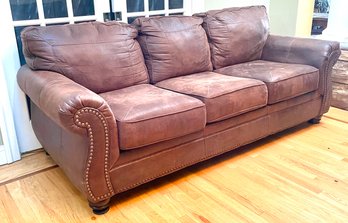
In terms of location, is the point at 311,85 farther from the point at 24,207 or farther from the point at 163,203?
the point at 24,207

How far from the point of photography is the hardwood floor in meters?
1.66

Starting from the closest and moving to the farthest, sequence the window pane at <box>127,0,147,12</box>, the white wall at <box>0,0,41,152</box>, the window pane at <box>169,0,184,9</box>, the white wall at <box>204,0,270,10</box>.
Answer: the white wall at <box>0,0,41,152</box>
the window pane at <box>127,0,147,12</box>
the window pane at <box>169,0,184,9</box>
the white wall at <box>204,0,270,10</box>

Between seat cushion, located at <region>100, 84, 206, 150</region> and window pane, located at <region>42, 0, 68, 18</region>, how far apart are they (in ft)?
2.37

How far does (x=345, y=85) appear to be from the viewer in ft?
9.84

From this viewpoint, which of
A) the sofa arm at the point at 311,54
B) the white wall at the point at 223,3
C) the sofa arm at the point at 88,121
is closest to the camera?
the sofa arm at the point at 88,121

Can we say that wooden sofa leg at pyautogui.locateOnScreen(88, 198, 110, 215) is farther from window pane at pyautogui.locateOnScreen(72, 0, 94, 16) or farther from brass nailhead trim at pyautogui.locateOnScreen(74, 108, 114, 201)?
window pane at pyautogui.locateOnScreen(72, 0, 94, 16)

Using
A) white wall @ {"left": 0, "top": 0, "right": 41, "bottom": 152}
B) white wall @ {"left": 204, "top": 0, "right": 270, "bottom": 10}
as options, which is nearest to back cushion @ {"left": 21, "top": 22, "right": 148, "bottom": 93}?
white wall @ {"left": 0, "top": 0, "right": 41, "bottom": 152}

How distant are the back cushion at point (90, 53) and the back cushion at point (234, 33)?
2.17 ft

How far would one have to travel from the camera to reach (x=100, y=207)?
5.48ft

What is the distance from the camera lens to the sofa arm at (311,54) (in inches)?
97.0

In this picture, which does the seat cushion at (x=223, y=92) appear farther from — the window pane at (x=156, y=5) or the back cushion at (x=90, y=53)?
the window pane at (x=156, y=5)

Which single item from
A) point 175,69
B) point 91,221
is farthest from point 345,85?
point 91,221

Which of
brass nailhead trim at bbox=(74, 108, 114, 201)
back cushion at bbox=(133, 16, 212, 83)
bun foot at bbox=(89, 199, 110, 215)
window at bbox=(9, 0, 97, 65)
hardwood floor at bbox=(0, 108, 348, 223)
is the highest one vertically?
window at bbox=(9, 0, 97, 65)

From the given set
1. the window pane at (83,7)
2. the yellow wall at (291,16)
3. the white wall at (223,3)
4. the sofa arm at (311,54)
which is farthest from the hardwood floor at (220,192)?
the yellow wall at (291,16)
